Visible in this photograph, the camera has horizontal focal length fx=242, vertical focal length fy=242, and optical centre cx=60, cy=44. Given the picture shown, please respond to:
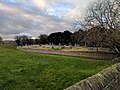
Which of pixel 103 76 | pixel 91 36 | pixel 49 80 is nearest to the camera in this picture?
pixel 103 76

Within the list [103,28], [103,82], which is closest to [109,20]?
[103,28]

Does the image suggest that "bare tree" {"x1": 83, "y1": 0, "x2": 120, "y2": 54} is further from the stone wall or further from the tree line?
the stone wall

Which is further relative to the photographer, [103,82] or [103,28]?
[103,28]

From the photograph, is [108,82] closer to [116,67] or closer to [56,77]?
[116,67]

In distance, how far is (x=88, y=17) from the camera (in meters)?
42.4

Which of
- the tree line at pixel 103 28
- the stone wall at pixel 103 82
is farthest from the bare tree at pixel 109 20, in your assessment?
the stone wall at pixel 103 82

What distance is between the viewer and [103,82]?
157 inches

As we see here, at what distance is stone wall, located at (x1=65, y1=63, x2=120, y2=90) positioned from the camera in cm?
348

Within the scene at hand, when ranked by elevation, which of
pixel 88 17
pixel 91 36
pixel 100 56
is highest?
pixel 88 17

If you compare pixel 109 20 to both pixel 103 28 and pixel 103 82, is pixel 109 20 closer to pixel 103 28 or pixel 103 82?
pixel 103 28

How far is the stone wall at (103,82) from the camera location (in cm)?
348

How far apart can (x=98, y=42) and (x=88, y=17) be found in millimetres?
5557

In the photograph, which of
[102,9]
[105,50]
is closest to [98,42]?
[102,9]

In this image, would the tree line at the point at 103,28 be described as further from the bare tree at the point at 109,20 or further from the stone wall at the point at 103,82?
the stone wall at the point at 103,82
